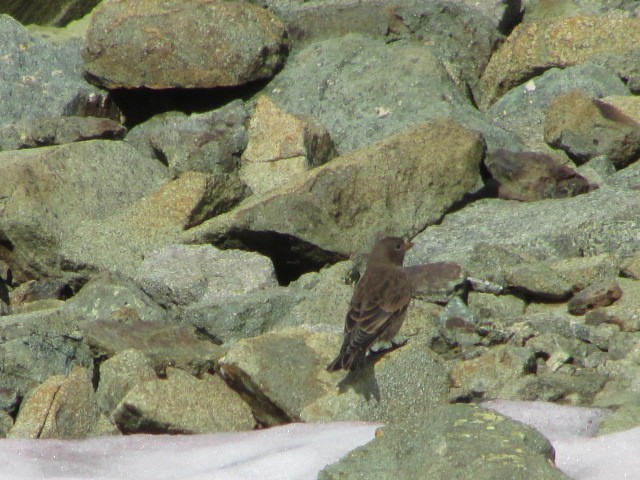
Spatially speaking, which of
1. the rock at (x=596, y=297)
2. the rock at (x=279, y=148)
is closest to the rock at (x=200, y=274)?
the rock at (x=279, y=148)

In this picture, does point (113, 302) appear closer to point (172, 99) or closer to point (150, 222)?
A: point (150, 222)

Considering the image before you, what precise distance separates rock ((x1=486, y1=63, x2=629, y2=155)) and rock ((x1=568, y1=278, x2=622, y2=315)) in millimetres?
3038

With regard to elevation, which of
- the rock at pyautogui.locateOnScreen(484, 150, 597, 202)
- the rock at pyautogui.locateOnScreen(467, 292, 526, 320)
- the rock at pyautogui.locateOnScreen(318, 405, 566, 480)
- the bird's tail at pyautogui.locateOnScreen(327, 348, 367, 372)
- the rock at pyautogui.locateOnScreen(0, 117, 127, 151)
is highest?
the rock at pyautogui.locateOnScreen(318, 405, 566, 480)

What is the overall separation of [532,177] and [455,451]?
5269mm

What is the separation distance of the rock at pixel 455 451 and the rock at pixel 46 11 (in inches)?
343

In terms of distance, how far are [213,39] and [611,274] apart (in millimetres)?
4609

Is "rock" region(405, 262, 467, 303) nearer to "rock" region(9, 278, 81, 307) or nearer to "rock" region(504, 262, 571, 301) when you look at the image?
"rock" region(504, 262, 571, 301)

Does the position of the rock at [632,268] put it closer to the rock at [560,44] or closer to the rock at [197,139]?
the rock at [197,139]

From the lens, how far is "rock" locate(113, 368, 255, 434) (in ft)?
21.7

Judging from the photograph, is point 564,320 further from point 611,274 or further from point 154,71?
point 154,71

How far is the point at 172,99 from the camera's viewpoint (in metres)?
12.1

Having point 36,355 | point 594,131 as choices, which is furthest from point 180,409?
point 594,131

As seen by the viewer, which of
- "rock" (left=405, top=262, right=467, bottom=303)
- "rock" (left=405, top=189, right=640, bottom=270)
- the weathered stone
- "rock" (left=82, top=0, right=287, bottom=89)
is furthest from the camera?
"rock" (left=82, top=0, right=287, bottom=89)

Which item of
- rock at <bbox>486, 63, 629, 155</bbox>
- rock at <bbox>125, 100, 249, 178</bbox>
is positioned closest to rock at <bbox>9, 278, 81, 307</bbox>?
rock at <bbox>125, 100, 249, 178</bbox>
